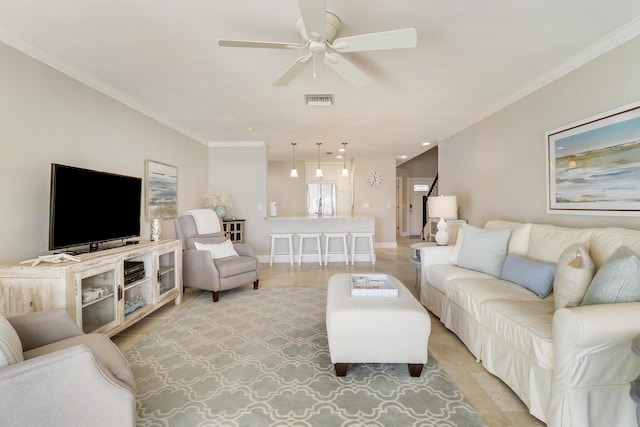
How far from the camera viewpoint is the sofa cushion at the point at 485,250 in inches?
107

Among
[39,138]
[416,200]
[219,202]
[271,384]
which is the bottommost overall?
[271,384]

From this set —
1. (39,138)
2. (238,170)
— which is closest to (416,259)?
(238,170)

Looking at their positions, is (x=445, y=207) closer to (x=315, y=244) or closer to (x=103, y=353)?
(x=315, y=244)

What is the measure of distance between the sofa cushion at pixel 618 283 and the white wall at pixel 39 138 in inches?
143

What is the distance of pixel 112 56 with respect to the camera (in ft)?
8.05

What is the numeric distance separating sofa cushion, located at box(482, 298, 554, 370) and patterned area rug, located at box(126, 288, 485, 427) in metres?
0.47

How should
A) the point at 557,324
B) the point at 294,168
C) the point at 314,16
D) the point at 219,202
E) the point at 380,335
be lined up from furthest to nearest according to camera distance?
the point at 294,168 → the point at 219,202 → the point at 380,335 → the point at 314,16 → the point at 557,324

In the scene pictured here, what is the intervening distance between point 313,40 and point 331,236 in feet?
14.2

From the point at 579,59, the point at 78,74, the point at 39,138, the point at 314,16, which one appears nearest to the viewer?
the point at 314,16

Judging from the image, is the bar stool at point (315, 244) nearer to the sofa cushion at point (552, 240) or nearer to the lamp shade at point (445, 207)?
the lamp shade at point (445, 207)

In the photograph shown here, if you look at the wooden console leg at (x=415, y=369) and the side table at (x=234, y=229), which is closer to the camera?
the wooden console leg at (x=415, y=369)

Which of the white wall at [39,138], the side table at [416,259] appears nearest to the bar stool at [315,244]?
the side table at [416,259]

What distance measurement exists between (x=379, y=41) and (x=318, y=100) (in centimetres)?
169

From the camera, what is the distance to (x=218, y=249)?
3922 millimetres
